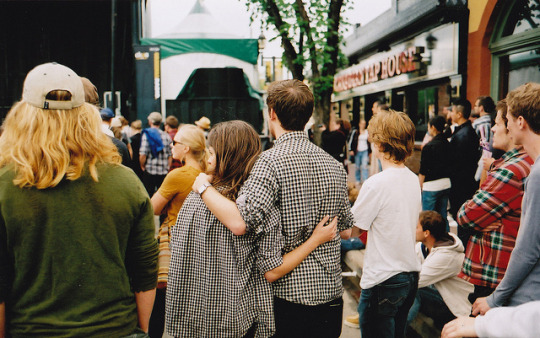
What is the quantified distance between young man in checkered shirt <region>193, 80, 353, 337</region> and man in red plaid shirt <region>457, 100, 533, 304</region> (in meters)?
0.90

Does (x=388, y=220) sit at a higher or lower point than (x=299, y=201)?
lower

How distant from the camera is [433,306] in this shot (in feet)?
13.5

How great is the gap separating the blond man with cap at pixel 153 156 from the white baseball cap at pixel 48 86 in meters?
6.45

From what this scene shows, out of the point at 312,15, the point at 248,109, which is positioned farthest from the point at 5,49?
the point at 312,15

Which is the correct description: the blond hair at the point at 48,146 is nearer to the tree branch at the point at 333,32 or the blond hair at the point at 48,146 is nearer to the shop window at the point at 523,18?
the tree branch at the point at 333,32

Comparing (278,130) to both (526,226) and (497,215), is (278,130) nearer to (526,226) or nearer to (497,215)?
(526,226)

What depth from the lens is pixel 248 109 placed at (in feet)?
38.7

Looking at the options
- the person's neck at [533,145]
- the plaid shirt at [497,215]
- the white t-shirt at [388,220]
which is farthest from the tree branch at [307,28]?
the person's neck at [533,145]

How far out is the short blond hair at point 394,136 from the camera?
2.97 meters

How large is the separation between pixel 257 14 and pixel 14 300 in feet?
26.8

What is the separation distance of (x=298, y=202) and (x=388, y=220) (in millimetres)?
873

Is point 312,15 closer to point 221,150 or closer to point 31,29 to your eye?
point 221,150

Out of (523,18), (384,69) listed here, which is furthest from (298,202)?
(384,69)

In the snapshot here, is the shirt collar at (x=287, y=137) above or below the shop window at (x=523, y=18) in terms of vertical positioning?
below
